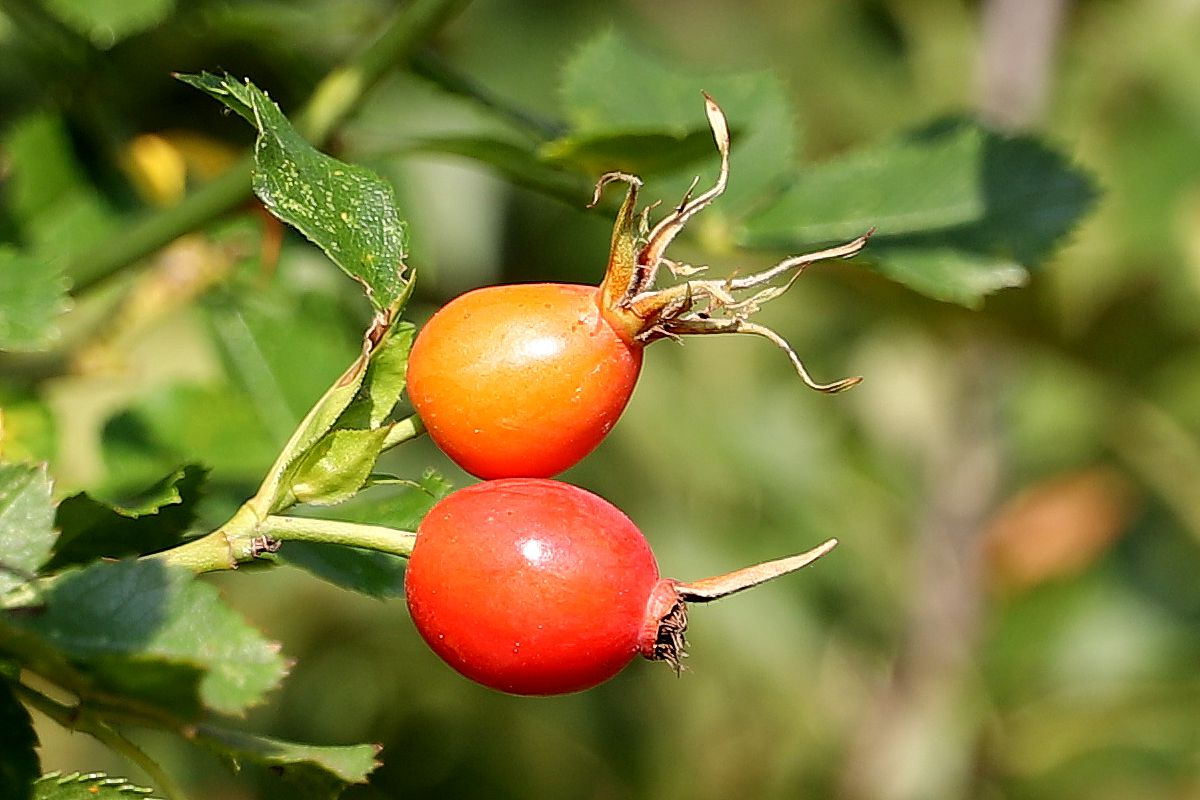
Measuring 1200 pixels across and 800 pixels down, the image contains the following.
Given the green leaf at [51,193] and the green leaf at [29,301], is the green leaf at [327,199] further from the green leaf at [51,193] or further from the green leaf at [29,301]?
the green leaf at [51,193]

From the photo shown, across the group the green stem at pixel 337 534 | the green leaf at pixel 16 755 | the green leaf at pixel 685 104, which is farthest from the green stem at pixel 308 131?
the green leaf at pixel 16 755

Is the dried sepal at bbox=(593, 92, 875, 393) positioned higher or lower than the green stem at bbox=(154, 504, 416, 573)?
higher

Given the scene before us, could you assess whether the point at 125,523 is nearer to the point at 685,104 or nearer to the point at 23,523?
the point at 23,523

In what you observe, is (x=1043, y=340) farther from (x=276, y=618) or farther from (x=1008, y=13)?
(x=276, y=618)

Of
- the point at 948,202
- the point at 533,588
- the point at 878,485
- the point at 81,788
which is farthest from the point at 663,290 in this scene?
the point at 878,485

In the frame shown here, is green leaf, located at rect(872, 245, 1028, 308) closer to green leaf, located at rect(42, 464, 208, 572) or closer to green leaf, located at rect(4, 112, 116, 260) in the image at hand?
green leaf, located at rect(42, 464, 208, 572)

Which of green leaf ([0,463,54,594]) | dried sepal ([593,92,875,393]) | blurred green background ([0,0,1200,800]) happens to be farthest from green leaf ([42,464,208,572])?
blurred green background ([0,0,1200,800])

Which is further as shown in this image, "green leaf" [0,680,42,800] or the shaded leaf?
the shaded leaf

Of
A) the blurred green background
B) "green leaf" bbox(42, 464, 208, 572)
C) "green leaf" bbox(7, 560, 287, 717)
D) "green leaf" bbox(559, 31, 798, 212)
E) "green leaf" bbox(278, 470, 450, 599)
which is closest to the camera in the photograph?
"green leaf" bbox(7, 560, 287, 717)
